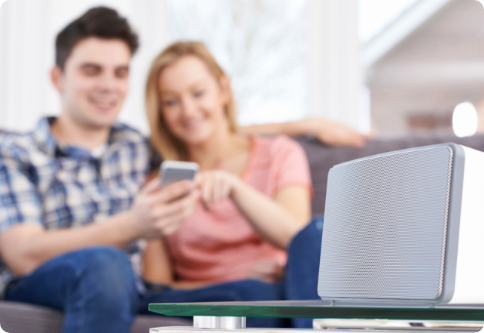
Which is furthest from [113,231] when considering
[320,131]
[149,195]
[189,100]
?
[320,131]

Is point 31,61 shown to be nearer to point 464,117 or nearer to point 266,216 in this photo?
point 266,216

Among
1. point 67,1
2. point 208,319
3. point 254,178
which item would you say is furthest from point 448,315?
point 67,1

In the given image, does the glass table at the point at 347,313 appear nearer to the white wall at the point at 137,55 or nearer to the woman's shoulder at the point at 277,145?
the woman's shoulder at the point at 277,145

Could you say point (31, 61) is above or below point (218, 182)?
above

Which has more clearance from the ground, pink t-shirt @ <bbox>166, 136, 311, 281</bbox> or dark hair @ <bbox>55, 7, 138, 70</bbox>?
dark hair @ <bbox>55, 7, 138, 70</bbox>

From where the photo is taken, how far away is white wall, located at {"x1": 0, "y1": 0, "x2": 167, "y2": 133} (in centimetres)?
231

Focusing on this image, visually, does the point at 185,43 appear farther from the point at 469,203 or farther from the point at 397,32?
the point at 397,32

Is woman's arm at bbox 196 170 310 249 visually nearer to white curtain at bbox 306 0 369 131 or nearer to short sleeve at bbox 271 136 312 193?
short sleeve at bbox 271 136 312 193

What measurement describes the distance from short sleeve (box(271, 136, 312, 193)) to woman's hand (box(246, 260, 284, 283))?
0.25 metres

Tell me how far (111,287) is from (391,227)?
655 millimetres

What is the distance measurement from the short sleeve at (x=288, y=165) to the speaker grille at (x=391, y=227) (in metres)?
0.90

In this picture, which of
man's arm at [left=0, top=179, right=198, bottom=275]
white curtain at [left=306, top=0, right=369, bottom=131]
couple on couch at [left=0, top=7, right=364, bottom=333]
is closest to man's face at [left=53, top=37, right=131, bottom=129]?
couple on couch at [left=0, top=7, right=364, bottom=333]

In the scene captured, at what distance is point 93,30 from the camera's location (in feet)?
5.04

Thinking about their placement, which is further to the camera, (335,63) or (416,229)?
(335,63)
